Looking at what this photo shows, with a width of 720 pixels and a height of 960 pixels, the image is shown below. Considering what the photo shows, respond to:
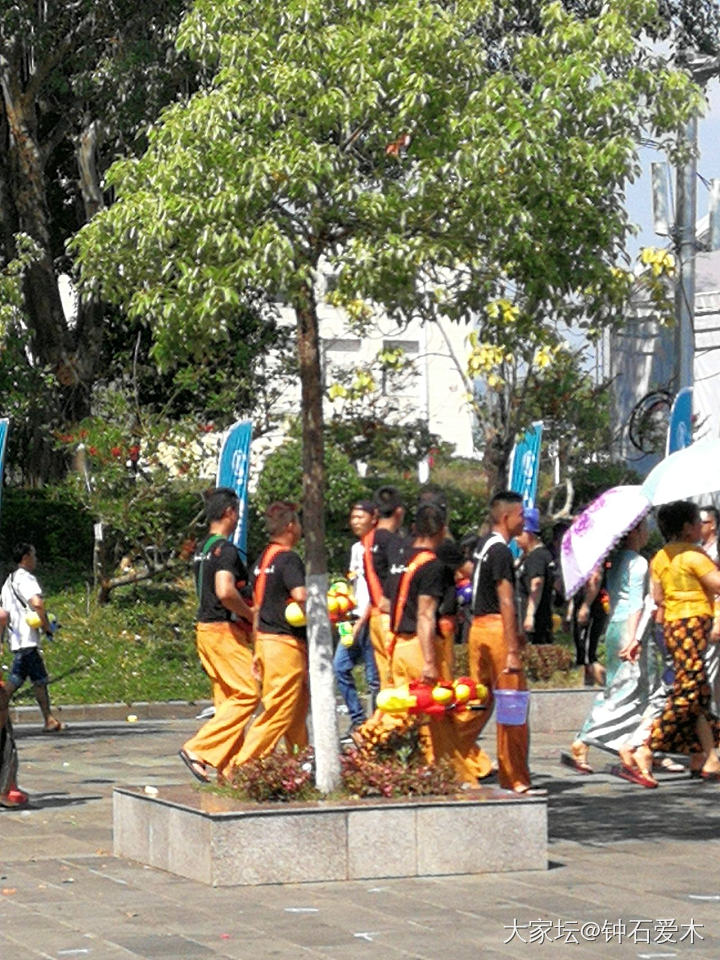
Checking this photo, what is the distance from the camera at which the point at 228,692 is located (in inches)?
480

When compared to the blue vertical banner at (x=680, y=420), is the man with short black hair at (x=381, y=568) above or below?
below

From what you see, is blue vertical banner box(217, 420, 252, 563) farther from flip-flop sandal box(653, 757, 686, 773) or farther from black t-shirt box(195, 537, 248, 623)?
black t-shirt box(195, 537, 248, 623)

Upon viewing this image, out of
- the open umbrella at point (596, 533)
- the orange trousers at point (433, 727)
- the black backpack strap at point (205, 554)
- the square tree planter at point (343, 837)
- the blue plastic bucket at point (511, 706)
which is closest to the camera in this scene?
the square tree planter at point (343, 837)

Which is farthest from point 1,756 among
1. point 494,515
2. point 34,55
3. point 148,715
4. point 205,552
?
point 34,55

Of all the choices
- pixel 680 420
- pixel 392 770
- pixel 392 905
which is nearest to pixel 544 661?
pixel 680 420

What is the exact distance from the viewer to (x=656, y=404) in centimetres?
3347

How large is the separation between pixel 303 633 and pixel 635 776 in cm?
284

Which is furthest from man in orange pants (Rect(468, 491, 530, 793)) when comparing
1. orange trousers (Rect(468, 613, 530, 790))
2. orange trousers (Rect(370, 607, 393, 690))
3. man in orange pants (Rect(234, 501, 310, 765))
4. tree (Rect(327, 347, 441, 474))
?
tree (Rect(327, 347, 441, 474))

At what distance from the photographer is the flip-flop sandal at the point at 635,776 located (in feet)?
43.4

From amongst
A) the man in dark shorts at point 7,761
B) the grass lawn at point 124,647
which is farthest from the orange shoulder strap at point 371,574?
the grass lawn at point 124,647

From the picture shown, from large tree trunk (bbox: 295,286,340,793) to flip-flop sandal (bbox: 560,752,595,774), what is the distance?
4.40 metres

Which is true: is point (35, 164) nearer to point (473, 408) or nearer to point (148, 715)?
point (473, 408)

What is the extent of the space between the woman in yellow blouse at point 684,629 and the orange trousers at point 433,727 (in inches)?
65.5

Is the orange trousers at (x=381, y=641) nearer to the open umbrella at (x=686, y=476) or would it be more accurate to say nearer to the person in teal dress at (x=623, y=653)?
the person in teal dress at (x=623, y=653)
